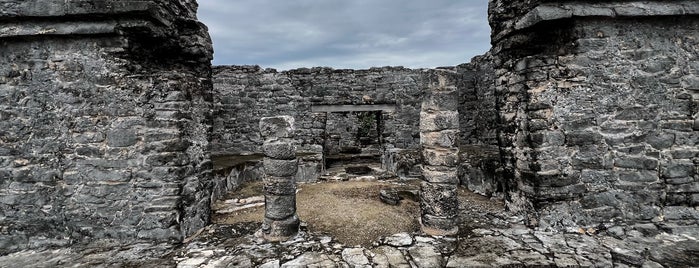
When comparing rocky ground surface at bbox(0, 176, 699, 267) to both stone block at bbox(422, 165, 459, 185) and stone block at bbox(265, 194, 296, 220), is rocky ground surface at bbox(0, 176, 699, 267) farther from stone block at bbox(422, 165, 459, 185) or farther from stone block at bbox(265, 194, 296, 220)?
stone block at bbox(422, 165, 459, 185)

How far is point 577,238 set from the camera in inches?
156

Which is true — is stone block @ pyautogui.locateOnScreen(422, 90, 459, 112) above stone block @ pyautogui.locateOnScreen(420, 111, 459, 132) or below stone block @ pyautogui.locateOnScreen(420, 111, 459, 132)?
above

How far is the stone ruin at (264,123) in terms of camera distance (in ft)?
12.9

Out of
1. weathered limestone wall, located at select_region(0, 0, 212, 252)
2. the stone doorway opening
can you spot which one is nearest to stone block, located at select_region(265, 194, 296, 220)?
weathered limestone wall, located at select_region(0, 0, 212, 252)

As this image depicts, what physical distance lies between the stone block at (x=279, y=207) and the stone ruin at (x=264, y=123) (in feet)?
0.10

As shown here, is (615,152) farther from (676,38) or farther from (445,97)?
(445,97)

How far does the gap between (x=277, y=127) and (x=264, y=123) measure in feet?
0.65

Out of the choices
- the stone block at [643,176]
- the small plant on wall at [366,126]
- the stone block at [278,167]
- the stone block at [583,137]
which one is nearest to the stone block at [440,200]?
the stone block at [583,137]

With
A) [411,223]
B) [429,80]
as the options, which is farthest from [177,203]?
[429,80]

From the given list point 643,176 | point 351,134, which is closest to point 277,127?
point 643,176

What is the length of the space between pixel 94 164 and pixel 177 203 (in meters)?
1.07

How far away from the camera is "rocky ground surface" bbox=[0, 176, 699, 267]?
349 centimetres

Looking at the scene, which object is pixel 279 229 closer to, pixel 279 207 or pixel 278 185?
pixel 279 207

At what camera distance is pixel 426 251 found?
150 inches
